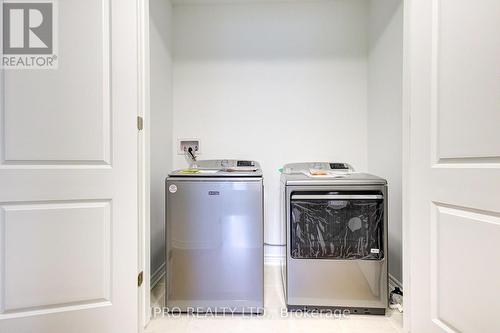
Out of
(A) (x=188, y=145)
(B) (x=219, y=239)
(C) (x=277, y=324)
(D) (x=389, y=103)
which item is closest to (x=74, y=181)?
(B) (x=219, y=239)

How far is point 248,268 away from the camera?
139 cm

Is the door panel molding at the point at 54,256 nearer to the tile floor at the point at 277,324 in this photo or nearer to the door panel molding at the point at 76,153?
the door panel molding at the point at 76,153

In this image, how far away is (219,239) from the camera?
1393 millimetres

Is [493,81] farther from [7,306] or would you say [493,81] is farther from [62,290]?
[7,306]

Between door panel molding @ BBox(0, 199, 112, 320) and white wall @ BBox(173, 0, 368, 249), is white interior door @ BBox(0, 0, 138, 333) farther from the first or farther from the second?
white wall @ BBox(173, 0, 368, 249)

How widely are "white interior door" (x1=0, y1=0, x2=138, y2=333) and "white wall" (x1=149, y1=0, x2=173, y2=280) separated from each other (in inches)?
19.8

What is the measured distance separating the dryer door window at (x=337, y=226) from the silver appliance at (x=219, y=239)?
0.81 ft

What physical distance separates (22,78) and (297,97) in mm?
1828

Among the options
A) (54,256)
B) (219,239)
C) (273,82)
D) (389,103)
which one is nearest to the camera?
(54,256)

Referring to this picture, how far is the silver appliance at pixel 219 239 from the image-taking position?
1394 millimetres

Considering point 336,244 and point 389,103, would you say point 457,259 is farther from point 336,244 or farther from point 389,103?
point 389,103

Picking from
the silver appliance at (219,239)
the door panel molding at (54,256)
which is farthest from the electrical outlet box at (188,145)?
the door panel molding at (54,256)

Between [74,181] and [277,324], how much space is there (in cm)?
133

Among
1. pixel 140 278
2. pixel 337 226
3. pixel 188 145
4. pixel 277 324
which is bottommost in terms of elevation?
pixel 277 324
